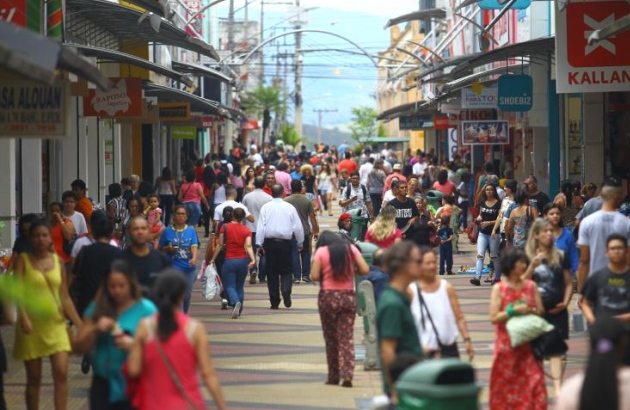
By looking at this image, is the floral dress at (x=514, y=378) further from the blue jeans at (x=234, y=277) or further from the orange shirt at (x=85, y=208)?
the orange shirt at (x=85, y=208)

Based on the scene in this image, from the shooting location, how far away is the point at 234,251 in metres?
18.1

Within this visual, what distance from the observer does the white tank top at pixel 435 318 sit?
1041 centimetres

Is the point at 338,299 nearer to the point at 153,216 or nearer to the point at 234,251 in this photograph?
the point at 234,251

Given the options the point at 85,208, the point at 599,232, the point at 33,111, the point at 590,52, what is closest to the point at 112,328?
the point at 33,111

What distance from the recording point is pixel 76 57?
9.18m

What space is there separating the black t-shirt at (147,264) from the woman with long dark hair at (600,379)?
475 centimetres

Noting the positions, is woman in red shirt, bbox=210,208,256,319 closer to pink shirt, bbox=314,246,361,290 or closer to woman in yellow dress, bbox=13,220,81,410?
pink shirt, bbox=314,246,361,290

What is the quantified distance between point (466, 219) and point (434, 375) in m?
25.6

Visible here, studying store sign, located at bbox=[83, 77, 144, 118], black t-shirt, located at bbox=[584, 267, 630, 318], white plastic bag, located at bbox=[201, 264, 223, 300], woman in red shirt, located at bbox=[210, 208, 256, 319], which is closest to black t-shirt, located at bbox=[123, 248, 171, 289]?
black t-shirt, located at bbox=[584, 267, 630, 318]

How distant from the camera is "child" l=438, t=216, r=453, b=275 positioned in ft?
75.4

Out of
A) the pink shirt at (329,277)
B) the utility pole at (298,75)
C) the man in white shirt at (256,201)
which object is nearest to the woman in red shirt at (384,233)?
the pink shirt at (329,277)

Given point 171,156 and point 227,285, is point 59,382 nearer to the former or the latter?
point 227,285

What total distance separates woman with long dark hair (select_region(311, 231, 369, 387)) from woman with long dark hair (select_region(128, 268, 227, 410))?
5.37m

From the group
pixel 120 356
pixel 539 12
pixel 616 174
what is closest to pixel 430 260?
pixel 120 356
